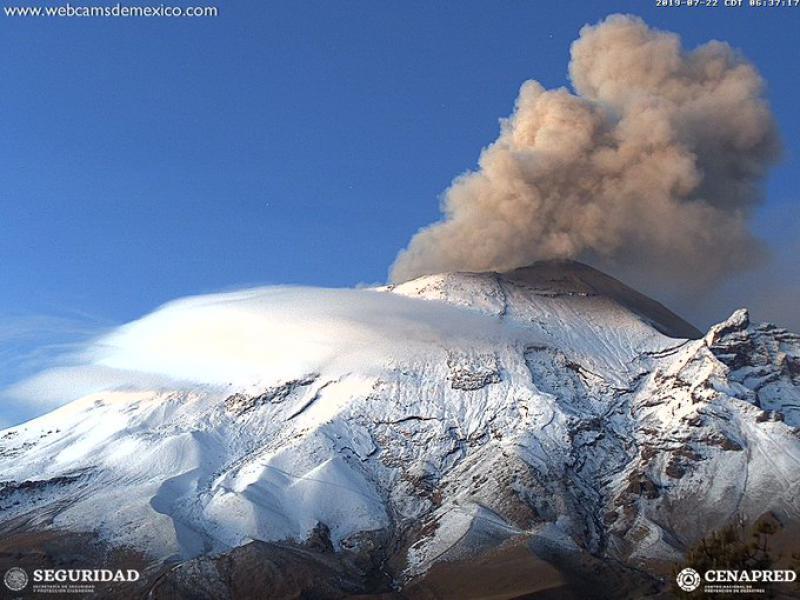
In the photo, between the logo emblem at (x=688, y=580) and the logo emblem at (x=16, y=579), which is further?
the logo emblem at (x=16, y=579)

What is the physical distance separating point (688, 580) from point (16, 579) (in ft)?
314

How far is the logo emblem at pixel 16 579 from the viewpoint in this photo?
12938 centimetres

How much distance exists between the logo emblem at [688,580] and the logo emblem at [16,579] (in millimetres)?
91873

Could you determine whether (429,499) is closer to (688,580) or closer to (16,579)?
(16,579)

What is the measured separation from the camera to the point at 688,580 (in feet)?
253

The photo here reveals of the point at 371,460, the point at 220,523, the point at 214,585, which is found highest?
→ the point at 371,460

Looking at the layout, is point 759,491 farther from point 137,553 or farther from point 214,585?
point 137,553

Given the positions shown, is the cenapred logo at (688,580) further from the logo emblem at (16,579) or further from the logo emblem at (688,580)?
the logo emblem at (16,579)

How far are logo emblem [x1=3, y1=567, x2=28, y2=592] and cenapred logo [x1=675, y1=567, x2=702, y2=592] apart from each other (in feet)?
302

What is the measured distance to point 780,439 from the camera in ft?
594

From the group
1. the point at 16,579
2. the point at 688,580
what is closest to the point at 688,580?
the point at 688,580

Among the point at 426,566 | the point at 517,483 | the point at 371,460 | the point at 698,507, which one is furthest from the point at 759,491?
the point at 371,460

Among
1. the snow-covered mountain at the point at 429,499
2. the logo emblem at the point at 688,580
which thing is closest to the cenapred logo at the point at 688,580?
the logo emblem at the point at 688,580

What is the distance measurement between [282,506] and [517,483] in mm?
43112
